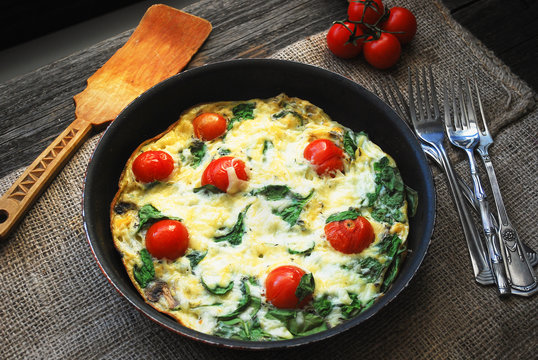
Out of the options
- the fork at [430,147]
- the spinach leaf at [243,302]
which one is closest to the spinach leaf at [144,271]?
the spinach leaf at [243,302]

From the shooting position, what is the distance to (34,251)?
3.25 m

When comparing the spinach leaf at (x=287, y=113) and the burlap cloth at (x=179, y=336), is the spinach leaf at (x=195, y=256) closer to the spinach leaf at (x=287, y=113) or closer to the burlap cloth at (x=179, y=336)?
the burlap cloth at (x=179, y=336)

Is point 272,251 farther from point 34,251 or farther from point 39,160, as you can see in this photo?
point 39,160

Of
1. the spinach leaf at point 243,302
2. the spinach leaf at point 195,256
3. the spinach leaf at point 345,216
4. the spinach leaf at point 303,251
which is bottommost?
the spinach leaf at point 243,302

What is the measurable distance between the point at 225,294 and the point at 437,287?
1337mm

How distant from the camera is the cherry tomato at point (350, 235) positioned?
280cm

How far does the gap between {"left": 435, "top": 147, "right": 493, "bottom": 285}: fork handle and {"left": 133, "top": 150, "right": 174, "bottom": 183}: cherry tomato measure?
186 centimetres

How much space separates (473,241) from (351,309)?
1.03 m

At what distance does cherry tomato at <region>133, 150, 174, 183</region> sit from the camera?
3.07 meters

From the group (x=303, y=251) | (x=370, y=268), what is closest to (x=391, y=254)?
(x=370, y=268)

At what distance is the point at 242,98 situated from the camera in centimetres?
366

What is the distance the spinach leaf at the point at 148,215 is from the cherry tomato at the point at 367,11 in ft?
7.48

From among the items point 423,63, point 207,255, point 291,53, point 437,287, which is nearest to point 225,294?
point 207,255

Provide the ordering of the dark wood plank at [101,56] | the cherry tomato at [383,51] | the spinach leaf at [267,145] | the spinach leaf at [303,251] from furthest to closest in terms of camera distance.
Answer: the cherry tomato at [383,51] → the dark wood plank at [101,56] → the spinach leaf at [267,145] → the spinach leaf at [303,251]
